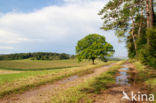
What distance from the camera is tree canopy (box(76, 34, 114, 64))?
34812 mm

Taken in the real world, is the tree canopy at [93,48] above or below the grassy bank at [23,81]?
above

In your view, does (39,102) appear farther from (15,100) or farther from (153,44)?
(153,44)

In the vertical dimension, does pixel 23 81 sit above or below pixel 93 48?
below

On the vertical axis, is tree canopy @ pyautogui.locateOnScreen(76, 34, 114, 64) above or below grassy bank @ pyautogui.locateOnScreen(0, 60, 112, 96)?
above

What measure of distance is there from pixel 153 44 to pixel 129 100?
271 inches

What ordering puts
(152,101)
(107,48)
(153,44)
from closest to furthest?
1. (152,101)
2. (153,44)
3. (107,48)

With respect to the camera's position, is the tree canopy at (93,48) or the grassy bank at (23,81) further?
the tree canopy at (93,48)

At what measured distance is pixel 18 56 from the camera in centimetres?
12081

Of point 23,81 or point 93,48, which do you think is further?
point 93,48

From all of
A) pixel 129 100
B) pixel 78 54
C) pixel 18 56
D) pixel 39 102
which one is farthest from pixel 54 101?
pixel 18 56

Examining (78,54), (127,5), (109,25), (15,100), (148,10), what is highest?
(127,5)

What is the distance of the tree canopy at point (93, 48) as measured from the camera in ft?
114

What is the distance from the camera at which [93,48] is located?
3519cm

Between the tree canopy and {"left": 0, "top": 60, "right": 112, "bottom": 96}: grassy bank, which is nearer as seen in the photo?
{"left": 0, "top": 60, "right": 112, "bottom": 96}: grassy bank
